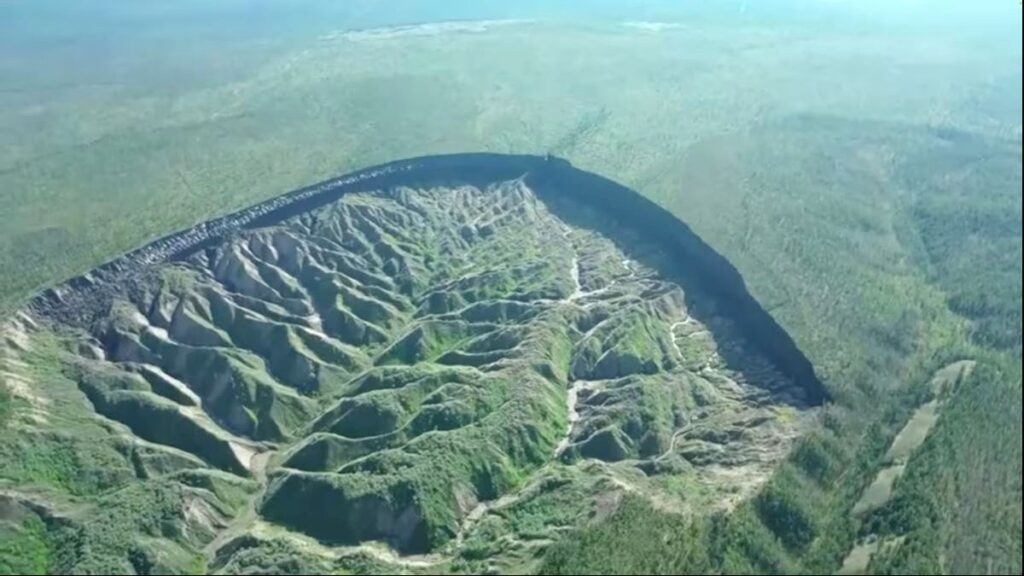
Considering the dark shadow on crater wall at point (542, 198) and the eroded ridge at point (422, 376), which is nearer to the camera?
the eroded ridge at point (422, 376)

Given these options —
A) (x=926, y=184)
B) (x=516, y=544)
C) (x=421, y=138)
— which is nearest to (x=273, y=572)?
(x=516, y=544)

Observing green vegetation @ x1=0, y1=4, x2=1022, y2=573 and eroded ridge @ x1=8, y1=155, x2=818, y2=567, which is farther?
eroded ridge @ x1=8, y1=155, x2=818, y2=567

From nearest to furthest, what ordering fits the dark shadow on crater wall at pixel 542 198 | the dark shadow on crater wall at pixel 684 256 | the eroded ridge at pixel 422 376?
the eroded ridge at pixel 422 376
the dark shadow on crater wall at pixel 684 256
the dark shadow on crater wall at pixel 542 198

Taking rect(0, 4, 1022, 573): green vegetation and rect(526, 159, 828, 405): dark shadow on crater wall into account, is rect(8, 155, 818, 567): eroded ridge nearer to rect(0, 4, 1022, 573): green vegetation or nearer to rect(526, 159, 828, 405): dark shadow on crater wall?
rect(0, 4, 1022, 573): green vegetation

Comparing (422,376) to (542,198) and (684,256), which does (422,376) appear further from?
(542,198)

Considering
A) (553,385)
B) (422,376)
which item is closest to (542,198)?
(553,385)

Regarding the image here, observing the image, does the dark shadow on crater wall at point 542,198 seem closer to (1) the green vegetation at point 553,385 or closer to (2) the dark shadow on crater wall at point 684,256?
(2) the dark shadow on crater wall at point 684,256

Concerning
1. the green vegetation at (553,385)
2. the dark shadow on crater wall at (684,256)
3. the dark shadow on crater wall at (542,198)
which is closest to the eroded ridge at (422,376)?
the green vegetation at (553,385)

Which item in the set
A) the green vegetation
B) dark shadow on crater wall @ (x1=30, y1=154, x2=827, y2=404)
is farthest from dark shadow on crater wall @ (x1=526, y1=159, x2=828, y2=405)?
the green vegetation

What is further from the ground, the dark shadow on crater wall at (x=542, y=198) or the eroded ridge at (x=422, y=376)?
the dark shadow on crater wall at (x=542, y=198)
